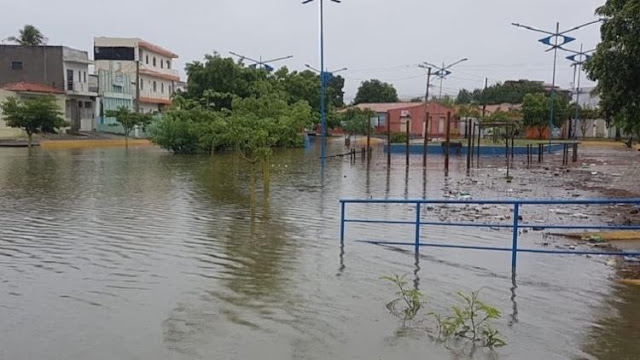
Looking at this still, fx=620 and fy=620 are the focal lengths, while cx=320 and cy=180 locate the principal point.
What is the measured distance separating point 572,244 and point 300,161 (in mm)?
25042

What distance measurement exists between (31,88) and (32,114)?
34.4 feet

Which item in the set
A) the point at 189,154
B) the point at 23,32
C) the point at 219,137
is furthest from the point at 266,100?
the point at 23,32

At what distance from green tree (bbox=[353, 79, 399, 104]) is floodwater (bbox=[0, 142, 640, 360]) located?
76.8 m

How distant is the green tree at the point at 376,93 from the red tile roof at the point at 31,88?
4982 centimetres

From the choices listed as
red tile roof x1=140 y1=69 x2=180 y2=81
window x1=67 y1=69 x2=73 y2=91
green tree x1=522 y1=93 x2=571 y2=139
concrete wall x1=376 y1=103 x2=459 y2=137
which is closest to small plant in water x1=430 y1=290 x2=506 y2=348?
window x1=67 y1=69 x2=73 y2=91

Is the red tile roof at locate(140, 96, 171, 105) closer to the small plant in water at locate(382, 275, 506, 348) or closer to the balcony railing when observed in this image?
the balcony railing

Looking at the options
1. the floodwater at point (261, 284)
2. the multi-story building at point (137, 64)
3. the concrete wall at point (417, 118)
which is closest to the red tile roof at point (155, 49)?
the multi-story building at point (137, 64)

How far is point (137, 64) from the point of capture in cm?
6069

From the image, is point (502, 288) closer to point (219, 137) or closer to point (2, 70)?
point (219, 137)

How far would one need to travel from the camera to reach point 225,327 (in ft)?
22.0

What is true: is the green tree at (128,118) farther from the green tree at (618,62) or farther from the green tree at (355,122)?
the green tree at (618,62)

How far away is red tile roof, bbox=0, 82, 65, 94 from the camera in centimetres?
4953

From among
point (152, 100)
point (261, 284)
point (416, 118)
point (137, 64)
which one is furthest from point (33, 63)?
point (261, 284)

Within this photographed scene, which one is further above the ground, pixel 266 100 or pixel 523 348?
pixel 266 100
